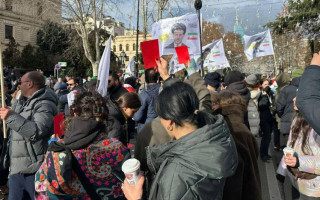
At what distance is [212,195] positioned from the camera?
62.2 inches

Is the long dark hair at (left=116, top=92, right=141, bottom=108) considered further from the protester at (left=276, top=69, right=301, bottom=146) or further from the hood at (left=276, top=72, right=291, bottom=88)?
the hood at (left=276, top=72, right=291, bottom=88)

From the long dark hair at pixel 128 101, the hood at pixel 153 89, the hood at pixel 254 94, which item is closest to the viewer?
the long dark hair at pixel 128 101

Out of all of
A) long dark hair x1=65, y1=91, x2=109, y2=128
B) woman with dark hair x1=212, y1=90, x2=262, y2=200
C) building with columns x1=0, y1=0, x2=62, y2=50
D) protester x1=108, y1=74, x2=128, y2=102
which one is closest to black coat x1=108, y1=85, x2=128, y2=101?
protester x1=108, y1=74, x2=128, y2=102

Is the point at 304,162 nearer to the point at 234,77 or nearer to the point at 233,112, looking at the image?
the point at 233,112

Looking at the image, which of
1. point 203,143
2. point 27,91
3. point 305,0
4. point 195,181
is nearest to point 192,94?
point 203,143

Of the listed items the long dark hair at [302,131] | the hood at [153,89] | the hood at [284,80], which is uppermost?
the hood at [284,80]

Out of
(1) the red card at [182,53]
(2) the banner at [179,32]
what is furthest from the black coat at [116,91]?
(2) the banner at [179,32]

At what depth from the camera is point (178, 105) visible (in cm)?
167

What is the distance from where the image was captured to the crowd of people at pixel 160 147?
1.56 m

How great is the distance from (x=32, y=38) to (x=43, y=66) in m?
12.9

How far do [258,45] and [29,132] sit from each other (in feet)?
30.0

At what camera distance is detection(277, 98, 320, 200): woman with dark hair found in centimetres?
266

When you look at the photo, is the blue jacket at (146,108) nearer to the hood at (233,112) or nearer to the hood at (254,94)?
the hood at (233,112)

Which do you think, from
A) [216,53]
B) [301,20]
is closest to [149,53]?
[216,53]
